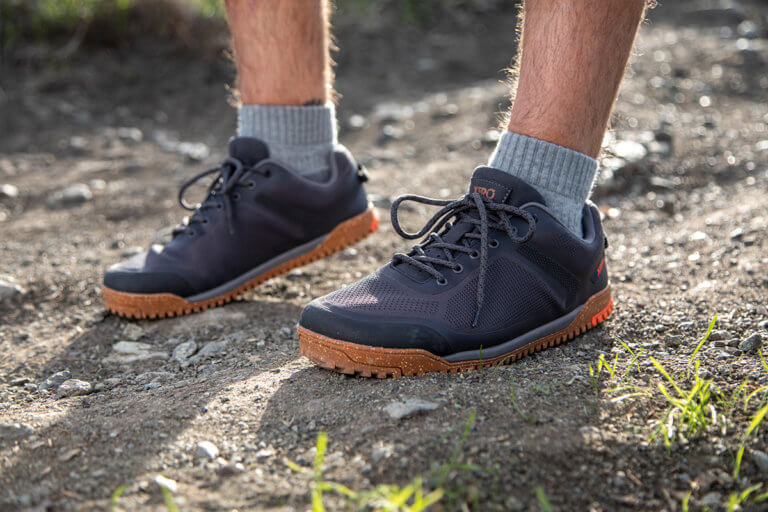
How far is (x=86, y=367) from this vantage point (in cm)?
212

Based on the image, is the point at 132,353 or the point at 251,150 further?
the point at 251,150

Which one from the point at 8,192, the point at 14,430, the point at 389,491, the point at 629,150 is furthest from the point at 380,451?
the point at 8,192

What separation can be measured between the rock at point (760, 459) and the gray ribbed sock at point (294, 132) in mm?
1652

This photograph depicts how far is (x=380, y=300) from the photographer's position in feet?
5.88

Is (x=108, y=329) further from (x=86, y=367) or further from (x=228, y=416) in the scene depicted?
(x=228, y=416)

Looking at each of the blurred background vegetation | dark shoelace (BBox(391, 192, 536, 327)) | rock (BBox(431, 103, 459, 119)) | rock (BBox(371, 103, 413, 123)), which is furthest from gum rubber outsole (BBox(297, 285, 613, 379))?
the blurred background vegetation

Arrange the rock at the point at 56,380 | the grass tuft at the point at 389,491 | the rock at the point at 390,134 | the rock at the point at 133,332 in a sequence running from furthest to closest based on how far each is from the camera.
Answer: the rock at the point at 390,134 < the rock at the point at 133,332 < the rock at the point at 56,380 < the grass tuft at the point at 389,491

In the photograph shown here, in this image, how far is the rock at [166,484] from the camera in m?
1.35

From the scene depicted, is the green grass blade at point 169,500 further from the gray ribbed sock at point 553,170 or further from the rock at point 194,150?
the rock at point 194,150

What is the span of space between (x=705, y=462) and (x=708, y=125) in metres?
3.20

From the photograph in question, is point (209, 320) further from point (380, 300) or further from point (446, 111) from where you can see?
point (446, 111)

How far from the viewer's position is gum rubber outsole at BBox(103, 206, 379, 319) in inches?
90.8

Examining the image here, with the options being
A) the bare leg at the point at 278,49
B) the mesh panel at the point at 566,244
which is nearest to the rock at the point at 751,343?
the mesh panel at the point at 566,244

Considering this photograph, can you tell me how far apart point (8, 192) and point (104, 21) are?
7.98 ft
